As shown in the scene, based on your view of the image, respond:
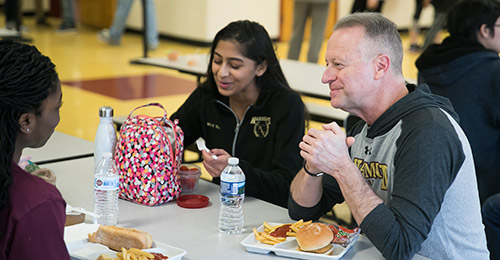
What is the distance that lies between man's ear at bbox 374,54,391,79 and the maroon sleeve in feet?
3.17

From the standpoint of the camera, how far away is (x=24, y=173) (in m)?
1.48

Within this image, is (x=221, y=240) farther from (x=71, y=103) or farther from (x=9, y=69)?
(x=71, y=103)

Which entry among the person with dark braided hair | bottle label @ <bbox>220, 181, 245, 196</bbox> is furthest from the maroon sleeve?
bottle label @ <bbox>220, 181, 245, 196</bbox>

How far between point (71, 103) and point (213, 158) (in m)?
4.36

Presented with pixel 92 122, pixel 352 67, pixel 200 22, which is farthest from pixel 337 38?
pixel 200 22

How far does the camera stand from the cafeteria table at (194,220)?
1817 mm

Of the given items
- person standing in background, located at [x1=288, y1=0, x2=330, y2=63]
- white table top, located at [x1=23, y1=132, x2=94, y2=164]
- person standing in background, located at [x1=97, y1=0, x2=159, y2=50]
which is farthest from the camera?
person standing in background, located at [x1=97, y1=0, x2=159, y2=50]

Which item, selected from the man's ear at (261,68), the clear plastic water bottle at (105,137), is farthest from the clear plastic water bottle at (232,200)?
the man's ear at (261,68)

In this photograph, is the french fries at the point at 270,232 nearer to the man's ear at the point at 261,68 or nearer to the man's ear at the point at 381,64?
the man's ear at the point at 381,64

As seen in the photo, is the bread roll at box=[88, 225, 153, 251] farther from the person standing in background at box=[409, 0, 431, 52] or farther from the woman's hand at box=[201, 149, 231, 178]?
the person standing in background at box=[409, 0, 431, 52]

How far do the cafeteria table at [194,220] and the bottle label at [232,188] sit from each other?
4.1 inches

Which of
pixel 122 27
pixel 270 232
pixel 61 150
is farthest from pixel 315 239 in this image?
pixel 122 27

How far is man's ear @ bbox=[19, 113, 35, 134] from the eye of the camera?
150cm

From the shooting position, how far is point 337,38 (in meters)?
1.96
